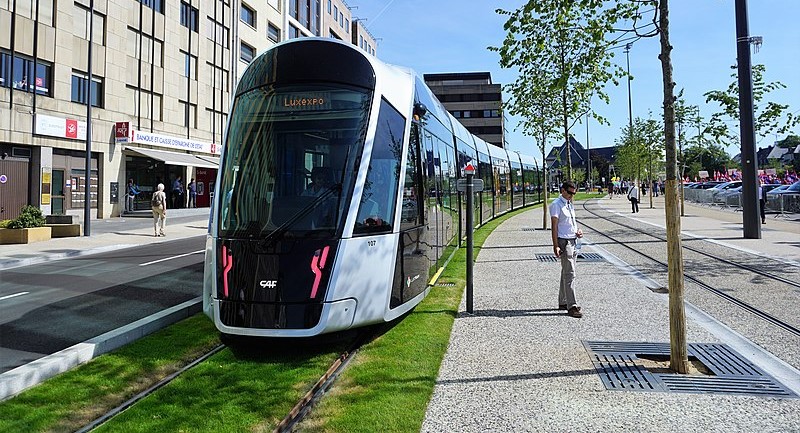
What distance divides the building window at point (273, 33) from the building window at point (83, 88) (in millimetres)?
19313

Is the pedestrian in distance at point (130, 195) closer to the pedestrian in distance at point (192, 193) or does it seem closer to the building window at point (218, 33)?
the pedestrian in distance at point (192, 193)

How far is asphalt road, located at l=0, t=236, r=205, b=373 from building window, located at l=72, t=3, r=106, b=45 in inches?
610

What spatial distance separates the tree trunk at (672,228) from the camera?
16.1 feet

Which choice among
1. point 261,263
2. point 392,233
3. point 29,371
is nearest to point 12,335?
point 29,371

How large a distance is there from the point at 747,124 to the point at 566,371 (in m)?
14.4

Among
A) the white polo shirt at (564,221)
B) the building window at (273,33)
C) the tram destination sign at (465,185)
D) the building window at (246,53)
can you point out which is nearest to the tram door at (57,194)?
the building window at (246,53)

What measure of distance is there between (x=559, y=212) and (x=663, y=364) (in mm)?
2728

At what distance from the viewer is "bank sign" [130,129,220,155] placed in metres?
28.0

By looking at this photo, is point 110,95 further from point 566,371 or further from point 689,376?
point 689,376

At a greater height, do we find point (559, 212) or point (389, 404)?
point (559, 212)

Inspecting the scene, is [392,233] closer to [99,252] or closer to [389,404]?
[389,404]

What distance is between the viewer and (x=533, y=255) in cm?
1302

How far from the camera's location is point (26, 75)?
22.2 metres

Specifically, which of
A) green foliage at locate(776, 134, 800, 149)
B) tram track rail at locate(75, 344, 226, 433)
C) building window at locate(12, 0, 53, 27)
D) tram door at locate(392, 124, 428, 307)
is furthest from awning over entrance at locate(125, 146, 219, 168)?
green foliage at locate(776, 134, 800, 149)
